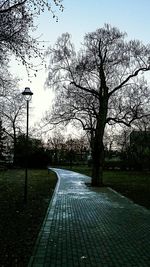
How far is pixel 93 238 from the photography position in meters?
8.77

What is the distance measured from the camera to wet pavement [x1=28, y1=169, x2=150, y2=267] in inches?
272

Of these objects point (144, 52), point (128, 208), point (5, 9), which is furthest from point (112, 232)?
point (144, 52)

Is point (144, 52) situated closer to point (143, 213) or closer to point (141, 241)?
point (143, 213)

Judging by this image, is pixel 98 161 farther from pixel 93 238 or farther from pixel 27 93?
pixel 93 238

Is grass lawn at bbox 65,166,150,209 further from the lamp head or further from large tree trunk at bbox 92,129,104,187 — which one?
the lamp head

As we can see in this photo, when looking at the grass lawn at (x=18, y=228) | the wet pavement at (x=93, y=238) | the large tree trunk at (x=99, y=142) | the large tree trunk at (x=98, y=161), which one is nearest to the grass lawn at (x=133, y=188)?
the large tree trunk at (x=98, y=161)

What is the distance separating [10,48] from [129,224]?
6.56 meters

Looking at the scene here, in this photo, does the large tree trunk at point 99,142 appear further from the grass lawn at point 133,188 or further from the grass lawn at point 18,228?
the grass lawn at point 18,228

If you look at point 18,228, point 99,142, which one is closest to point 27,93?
point 18,228

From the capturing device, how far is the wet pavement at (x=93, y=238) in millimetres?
6906

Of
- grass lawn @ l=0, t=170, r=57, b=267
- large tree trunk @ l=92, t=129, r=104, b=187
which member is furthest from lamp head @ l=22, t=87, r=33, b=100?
large tree trunk @ l=92, t=129, r=104, b=187

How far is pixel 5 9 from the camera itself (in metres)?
10.5

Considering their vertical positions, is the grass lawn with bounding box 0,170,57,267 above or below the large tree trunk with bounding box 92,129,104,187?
below

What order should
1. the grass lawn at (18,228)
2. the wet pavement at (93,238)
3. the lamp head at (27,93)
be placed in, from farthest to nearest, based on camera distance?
the lamp head at (27,93), the grass lawn at (18,228), the wet pavement at (93,238)
